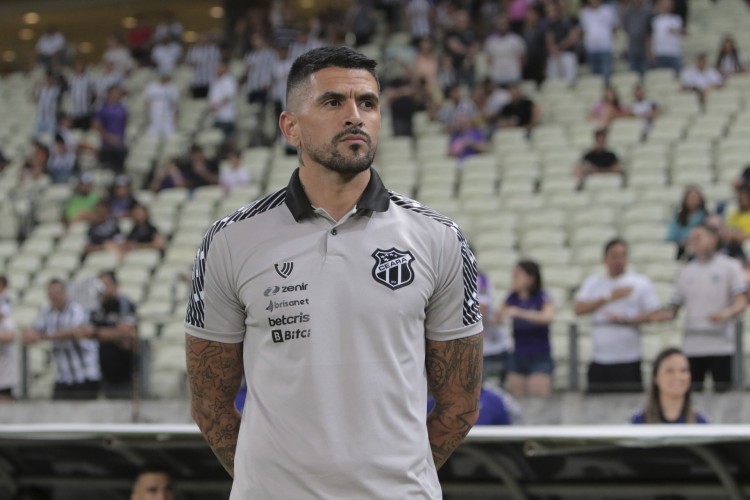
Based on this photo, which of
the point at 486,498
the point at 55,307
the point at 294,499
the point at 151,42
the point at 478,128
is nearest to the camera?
the point at 294,499

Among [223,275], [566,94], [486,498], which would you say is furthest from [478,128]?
[223,275]

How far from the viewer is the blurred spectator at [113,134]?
17.6 m

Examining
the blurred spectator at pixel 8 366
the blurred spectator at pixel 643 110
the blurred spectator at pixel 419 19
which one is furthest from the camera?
the blurred spectator at pixel 419 19

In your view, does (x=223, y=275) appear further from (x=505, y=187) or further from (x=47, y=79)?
(x=47, y=79)

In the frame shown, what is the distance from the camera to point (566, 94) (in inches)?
632

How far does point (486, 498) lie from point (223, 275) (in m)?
3.29

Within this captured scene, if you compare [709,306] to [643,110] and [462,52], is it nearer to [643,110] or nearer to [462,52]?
[643,110]

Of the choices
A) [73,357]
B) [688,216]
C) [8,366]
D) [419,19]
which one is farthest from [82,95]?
[688,216]

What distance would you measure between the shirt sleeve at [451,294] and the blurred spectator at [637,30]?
13.4m

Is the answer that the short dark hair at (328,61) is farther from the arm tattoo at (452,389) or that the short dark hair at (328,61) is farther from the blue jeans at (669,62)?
the blue jeans at (669,62)

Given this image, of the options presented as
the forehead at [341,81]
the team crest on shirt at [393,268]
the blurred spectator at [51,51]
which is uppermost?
the blurred spectator at [51,51]

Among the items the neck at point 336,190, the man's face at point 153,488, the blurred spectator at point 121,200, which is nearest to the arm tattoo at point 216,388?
the neck at point 336,190

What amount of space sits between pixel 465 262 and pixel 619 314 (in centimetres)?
581

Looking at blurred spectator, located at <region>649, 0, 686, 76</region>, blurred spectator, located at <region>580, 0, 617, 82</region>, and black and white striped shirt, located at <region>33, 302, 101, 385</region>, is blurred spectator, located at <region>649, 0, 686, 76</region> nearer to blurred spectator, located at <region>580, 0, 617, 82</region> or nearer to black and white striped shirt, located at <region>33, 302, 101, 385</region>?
blurred spectator, located at <region>580, 0, 617, 82</region>
